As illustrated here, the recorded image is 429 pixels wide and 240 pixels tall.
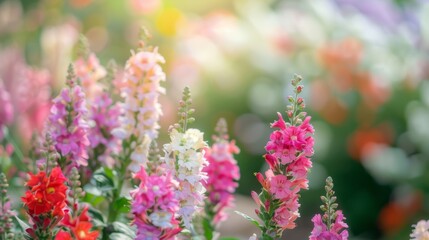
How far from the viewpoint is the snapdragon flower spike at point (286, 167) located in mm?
1975

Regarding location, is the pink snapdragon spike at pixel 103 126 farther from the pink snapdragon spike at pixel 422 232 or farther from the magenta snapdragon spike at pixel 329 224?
the pink snapdragon spike at pixel 422 232

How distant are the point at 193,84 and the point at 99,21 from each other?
1.26 meters

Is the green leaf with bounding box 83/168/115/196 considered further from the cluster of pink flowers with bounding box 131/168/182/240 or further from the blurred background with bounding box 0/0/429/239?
the blurred background with bounding box 0/0/429/239

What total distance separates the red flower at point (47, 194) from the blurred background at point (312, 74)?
2625 millimetres

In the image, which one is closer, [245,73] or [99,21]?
[245,73]

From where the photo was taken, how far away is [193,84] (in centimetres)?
589

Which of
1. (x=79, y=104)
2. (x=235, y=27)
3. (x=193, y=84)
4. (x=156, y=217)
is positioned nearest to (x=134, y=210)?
(x=156, y=217)

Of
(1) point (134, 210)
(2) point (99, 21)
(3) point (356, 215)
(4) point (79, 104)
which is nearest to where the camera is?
(1) point (134, 210)

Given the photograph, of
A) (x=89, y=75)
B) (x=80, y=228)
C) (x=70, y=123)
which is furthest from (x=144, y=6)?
(x=80, y=228)

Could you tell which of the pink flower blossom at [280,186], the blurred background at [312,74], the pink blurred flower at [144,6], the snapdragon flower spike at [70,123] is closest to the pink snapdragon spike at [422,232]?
the pink flower blossom at [280,186]

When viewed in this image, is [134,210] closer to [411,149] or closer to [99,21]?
[411,149]

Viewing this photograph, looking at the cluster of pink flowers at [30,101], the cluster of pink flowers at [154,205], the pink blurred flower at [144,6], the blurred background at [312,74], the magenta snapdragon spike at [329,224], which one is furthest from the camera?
the pink blurred flower at [144,6]

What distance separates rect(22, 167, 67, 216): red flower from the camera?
1919 millimetres

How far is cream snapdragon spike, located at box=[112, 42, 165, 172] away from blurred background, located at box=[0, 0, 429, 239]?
2244 mm
